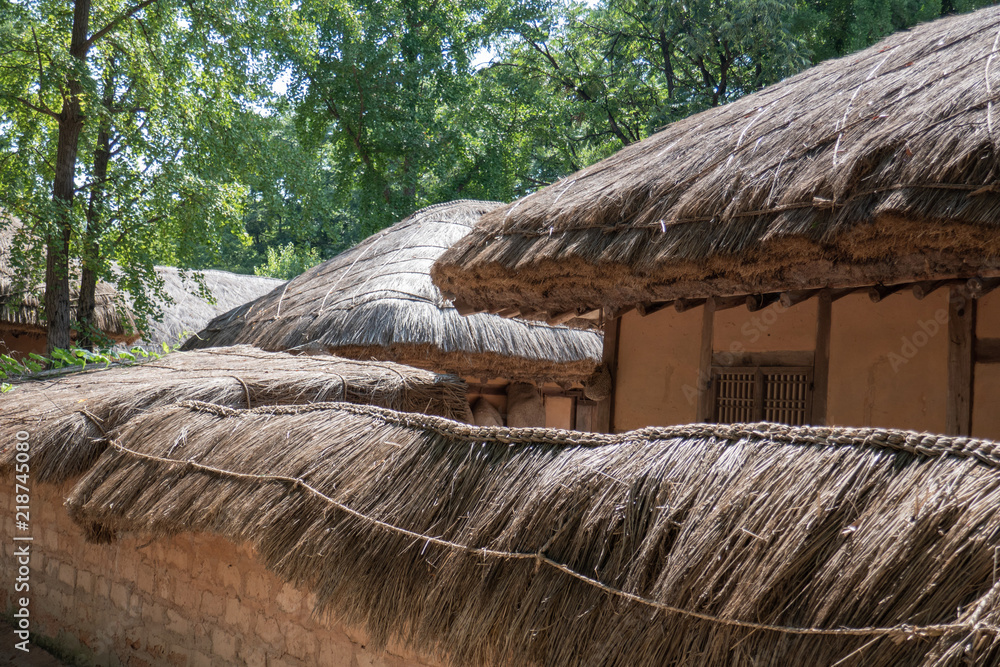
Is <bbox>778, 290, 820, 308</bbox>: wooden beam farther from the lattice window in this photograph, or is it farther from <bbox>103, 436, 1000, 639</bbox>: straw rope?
<bbox>103, 436, 1000, 639</bbox>: straw rope

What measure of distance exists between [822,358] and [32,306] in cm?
1145

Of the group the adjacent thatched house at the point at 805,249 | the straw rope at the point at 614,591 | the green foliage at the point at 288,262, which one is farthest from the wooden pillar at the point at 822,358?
the green foliage at the point at 288,262

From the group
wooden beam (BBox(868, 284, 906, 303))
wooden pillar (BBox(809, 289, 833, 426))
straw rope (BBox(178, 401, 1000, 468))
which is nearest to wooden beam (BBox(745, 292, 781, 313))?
wooden pillar (BBox(809, 289, 833, 426))

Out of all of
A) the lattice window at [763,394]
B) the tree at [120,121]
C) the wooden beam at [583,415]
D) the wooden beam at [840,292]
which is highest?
the tree at [120,121]

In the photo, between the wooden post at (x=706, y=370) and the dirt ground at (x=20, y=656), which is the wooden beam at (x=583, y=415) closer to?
the wooden post at (x=706, y=370)

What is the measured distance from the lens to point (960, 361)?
3775 mm

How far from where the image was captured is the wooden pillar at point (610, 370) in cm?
573

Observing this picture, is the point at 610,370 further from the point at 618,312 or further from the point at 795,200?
the point at 795,200

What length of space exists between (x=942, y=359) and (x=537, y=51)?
14.9 m

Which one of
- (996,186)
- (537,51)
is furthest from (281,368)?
(537,51)

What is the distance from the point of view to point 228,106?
10.9 m

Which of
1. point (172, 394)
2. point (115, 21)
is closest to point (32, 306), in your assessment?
point (115, 21)

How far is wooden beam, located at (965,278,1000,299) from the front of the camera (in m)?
3.51

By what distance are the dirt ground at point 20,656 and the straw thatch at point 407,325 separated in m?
3.88
